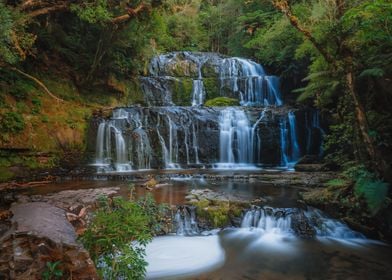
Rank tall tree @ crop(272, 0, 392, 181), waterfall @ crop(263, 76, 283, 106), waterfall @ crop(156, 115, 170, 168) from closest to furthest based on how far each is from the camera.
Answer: tall tree @ crop(272, 0, 392, 181) → waterfall @ crop(156, 115, 170, 168) → waterfall @ crop(263, 76, 283, 106)

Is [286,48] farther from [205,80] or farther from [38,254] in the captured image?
[38,254]

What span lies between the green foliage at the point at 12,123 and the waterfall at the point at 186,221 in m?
7.12

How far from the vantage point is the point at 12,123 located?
11109 millimetres

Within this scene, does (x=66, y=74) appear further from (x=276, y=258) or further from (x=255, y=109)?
(x=276, y=258)

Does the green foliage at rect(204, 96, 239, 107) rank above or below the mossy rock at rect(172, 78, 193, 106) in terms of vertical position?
below

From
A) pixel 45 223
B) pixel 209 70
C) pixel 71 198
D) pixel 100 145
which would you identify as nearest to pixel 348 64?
pixel 45 223

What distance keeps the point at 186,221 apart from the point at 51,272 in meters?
3.89

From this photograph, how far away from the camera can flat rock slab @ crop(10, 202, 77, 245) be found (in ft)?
10.6

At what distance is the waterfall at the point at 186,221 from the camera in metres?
6.57

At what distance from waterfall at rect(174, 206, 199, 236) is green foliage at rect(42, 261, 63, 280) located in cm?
362

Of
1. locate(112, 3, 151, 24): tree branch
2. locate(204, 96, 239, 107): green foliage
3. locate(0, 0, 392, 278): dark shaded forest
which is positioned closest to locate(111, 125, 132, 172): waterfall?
locate(0, 0, 392, 278): dark shaded forest

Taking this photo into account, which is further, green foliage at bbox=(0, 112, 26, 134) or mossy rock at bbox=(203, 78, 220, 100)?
mossy rock at bbox=(203, 78, 220, 100)

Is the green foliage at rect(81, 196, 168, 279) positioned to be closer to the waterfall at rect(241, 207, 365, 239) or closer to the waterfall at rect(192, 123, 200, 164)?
the waterfall at rect(241, 207, 365, 239)

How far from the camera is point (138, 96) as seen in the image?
17.4 metres
